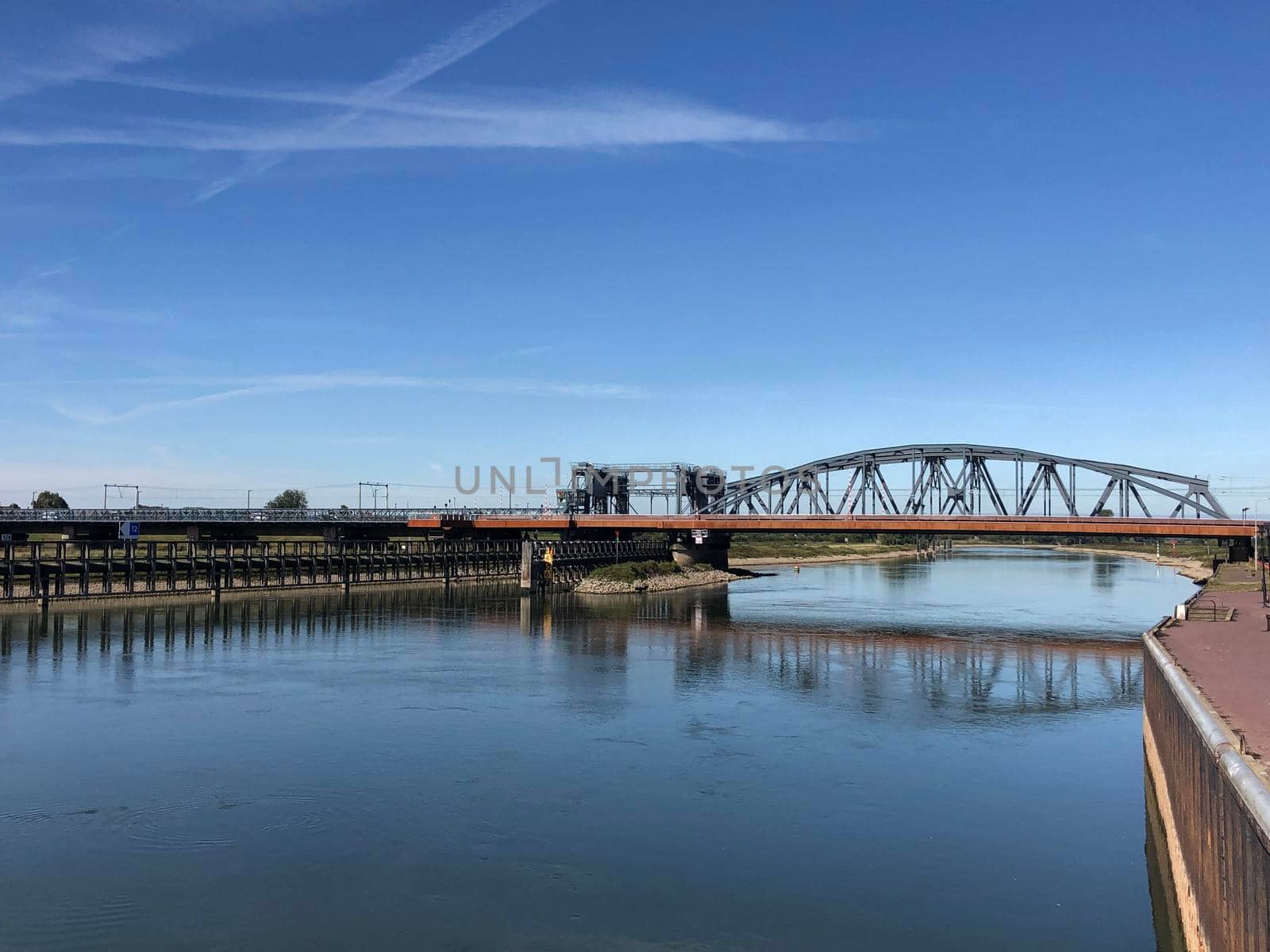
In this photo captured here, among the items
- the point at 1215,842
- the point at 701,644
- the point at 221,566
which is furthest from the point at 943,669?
the point at 221,566

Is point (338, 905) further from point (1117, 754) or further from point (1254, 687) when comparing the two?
point (1117, 754)

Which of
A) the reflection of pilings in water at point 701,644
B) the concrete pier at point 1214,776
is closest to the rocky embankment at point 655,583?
the reflection of pilings in water at point 701,644

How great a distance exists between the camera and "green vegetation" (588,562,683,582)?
96.2 meters

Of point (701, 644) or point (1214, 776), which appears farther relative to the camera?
point (701, 644)

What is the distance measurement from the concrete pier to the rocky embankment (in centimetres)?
6431

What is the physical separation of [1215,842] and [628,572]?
83.2m

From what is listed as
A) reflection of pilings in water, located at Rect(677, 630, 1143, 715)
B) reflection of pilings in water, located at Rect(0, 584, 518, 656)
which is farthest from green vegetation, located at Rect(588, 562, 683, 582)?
reflection of pilings in water, located at Rect(677, 630, 1143, 715)

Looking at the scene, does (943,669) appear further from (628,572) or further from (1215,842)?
(628,572)

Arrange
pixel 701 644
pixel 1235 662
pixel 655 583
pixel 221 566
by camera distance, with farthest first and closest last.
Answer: pixel 655 583
pixel 221 566
pixel 701 644
pixel 1235 662

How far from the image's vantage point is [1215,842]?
14.4 meters

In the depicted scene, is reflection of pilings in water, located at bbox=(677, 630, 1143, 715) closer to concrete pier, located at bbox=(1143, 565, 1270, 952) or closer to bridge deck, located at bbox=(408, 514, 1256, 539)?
concrete pier, located at bbox=(1143, 565, 1270, 952)

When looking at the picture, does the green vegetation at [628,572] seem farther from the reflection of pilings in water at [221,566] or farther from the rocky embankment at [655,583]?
the reflection of pilings in water at [221,566]

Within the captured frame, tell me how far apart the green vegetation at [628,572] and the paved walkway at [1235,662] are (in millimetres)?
57428

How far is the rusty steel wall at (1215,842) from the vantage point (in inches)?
458
